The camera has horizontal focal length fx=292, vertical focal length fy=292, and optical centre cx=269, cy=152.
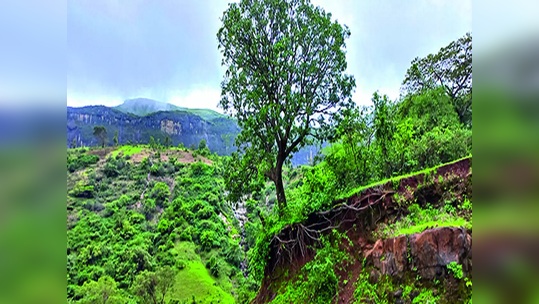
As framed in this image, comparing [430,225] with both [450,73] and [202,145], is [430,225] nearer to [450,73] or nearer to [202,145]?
[450,73]

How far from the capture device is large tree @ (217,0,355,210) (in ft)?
21.5

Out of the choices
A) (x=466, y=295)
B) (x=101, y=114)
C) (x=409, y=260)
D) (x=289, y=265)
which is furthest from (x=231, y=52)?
(x=101, y=114)

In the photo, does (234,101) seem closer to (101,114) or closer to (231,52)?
(231,52)

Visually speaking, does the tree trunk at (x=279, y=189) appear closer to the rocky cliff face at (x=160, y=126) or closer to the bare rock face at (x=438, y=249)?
the bare rock face at (x=438, y=249)

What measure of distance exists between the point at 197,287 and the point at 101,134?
27973 millimetres

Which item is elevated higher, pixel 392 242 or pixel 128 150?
pixel 128 150

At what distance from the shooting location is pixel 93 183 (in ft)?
122

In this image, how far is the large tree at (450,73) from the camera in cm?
907

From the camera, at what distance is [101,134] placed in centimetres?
Result: 4209

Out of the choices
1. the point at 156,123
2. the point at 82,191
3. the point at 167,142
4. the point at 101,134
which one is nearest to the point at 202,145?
the point at 167,142

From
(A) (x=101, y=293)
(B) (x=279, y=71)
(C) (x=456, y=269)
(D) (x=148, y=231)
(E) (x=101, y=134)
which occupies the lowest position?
(A) (x=101, y=293)

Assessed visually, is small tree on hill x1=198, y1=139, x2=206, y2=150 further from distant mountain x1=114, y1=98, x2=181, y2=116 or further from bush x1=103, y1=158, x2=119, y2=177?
bush x1=103, y1=158, x2=119, y2=177

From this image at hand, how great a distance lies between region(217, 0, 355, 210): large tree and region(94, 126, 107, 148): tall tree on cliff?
4109 cm

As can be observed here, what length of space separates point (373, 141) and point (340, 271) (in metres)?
2.68
